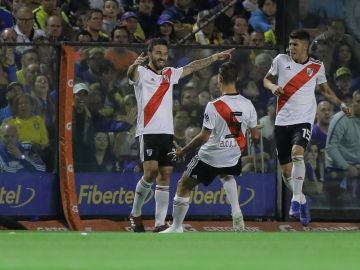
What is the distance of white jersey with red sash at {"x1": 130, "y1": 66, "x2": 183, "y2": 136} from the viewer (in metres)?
17.1

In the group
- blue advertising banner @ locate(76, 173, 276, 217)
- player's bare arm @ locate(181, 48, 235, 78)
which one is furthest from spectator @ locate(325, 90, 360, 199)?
player's bare arm @ locate(181, 48, 235, 78)

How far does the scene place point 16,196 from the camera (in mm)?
18484

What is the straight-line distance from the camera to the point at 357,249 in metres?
12.6

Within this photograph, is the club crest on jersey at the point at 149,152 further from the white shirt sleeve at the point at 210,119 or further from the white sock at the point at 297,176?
the white sock at the point at 297,176

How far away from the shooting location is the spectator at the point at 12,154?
1841cm

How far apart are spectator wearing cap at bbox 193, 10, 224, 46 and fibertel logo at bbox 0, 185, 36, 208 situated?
15.7ft

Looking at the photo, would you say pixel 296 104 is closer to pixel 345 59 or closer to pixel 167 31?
pixel 345 59

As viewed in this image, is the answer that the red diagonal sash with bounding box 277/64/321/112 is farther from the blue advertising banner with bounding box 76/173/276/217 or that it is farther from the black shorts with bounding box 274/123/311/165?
the blue advertising banner with bounding box 76/173/276/217

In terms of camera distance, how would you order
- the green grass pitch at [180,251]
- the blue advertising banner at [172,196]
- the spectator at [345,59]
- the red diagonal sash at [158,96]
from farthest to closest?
the spectator at [345,59]
the blue advertising banner at [172,196]
the red diagonal sash at [158,96]
the green grass pitch at [180,251]

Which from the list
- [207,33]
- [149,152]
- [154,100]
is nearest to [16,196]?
[149,152]

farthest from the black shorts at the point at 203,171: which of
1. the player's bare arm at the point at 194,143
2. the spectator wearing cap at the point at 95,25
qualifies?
the spectator wearing cap at the point at 95,25

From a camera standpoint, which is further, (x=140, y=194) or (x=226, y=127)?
(x=140, y=194)

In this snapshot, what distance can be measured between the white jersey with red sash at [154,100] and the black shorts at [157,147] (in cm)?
7

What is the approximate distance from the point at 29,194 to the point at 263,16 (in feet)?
21.9
